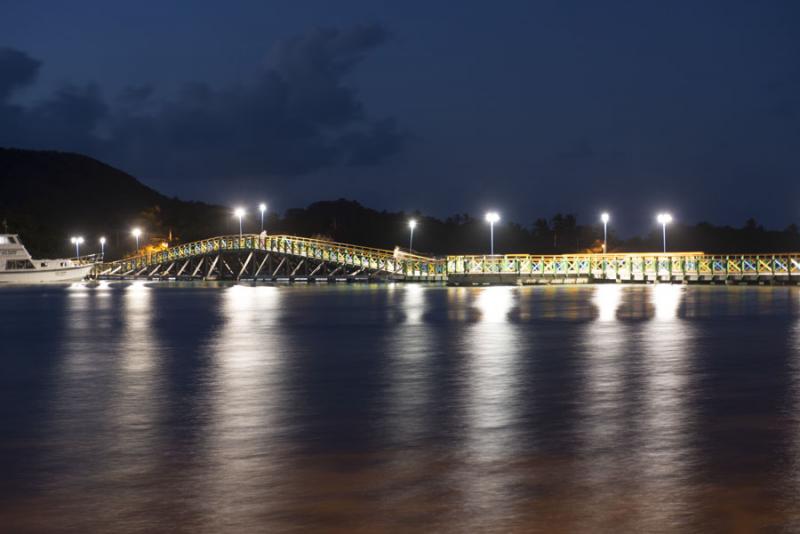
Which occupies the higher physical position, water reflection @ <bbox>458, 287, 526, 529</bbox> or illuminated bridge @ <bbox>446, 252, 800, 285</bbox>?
illuminated bridge @ <bbox>446, 252, 800, 285</bbox>

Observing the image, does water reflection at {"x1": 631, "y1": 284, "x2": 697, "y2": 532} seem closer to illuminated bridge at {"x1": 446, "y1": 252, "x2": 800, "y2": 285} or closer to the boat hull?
illuminated bridge at {"x1": 446, "y1": 252, "x2": 800, "y2": 285}

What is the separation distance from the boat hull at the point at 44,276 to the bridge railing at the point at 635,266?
1533 inches

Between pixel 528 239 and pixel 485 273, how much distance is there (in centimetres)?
11676

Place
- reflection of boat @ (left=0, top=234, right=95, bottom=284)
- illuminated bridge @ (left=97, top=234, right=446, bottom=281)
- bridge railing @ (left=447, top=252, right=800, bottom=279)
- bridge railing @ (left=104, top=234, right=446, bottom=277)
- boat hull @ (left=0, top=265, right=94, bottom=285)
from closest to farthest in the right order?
bridge railing @ (left=447, top=252, right=800, bottom=279), bridge railing @ (left=104, top=234, right=446, bottom=277), illuminated bridge @ (left=97, top=234, right=446, bottom=281), boat hull @ (left=0, top=265, right=94, bottom=285), reflection of boat @ (left=0, top=234, right=95, bottom=284)

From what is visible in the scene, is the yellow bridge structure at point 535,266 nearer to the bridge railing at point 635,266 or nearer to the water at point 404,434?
the bridge railing at point 635,266

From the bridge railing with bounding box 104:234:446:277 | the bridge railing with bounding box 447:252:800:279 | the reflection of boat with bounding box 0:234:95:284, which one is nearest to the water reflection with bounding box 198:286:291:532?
the bridge railing with bounding box 447:252:800:279

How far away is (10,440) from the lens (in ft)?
34.4

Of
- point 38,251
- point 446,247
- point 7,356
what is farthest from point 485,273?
point 446,247

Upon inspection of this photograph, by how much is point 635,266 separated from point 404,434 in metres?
62.7

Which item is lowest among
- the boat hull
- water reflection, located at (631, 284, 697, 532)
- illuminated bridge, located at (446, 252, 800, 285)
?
water reflection, located at (631, 284, 697, 532)

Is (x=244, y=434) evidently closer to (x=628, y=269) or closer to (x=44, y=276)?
(x=628, y=269)

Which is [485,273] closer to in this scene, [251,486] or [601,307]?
[601,307]

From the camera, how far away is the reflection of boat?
94.5 m

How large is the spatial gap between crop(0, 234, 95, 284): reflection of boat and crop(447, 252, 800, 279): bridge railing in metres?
39.1
